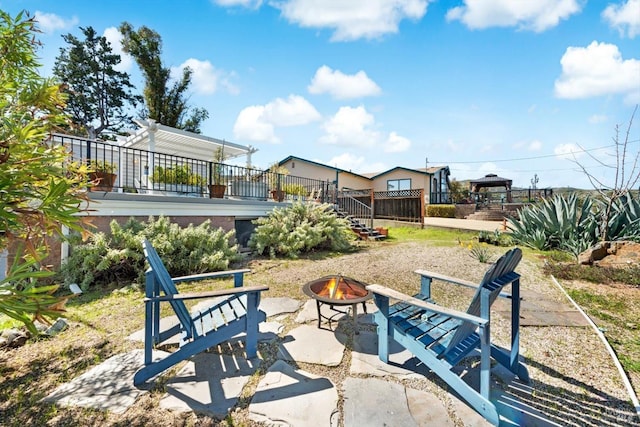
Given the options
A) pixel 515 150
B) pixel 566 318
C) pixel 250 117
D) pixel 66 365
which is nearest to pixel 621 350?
pixel 566 318

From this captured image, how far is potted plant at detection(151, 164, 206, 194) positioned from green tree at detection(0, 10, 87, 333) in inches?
248

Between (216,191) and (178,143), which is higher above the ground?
(178,143)

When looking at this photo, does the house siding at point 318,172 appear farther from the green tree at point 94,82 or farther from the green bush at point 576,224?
the green bush at point 576,224

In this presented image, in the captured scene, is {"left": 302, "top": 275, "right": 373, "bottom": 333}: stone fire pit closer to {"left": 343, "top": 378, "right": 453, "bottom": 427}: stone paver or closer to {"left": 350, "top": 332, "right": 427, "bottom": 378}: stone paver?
{"left": 350, "top": 332, "right": 427, "bottom": 378}: stone paver

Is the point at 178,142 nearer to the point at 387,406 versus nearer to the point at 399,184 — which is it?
the point at 387,406

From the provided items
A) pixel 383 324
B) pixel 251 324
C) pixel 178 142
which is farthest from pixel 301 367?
pixel 178 142

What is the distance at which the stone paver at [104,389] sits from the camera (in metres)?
2.01

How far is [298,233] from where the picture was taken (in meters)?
7.44

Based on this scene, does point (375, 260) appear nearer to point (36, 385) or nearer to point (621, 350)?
point (621, 350)

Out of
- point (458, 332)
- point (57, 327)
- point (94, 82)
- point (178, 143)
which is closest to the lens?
point (458, 332)

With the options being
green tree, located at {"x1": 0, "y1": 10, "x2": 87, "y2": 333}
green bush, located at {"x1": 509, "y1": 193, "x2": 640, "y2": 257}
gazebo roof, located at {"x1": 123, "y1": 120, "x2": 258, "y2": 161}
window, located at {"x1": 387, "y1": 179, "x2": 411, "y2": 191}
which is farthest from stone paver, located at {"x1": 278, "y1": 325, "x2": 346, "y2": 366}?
window, located at {"x1": 387, "y1": 179, "x2": 411, "y2": 191}

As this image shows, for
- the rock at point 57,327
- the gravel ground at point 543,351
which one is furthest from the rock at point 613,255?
the rock at point 57,327

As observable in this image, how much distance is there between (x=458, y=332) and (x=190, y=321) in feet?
7.22

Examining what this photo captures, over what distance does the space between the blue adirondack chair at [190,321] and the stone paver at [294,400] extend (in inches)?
17.4
